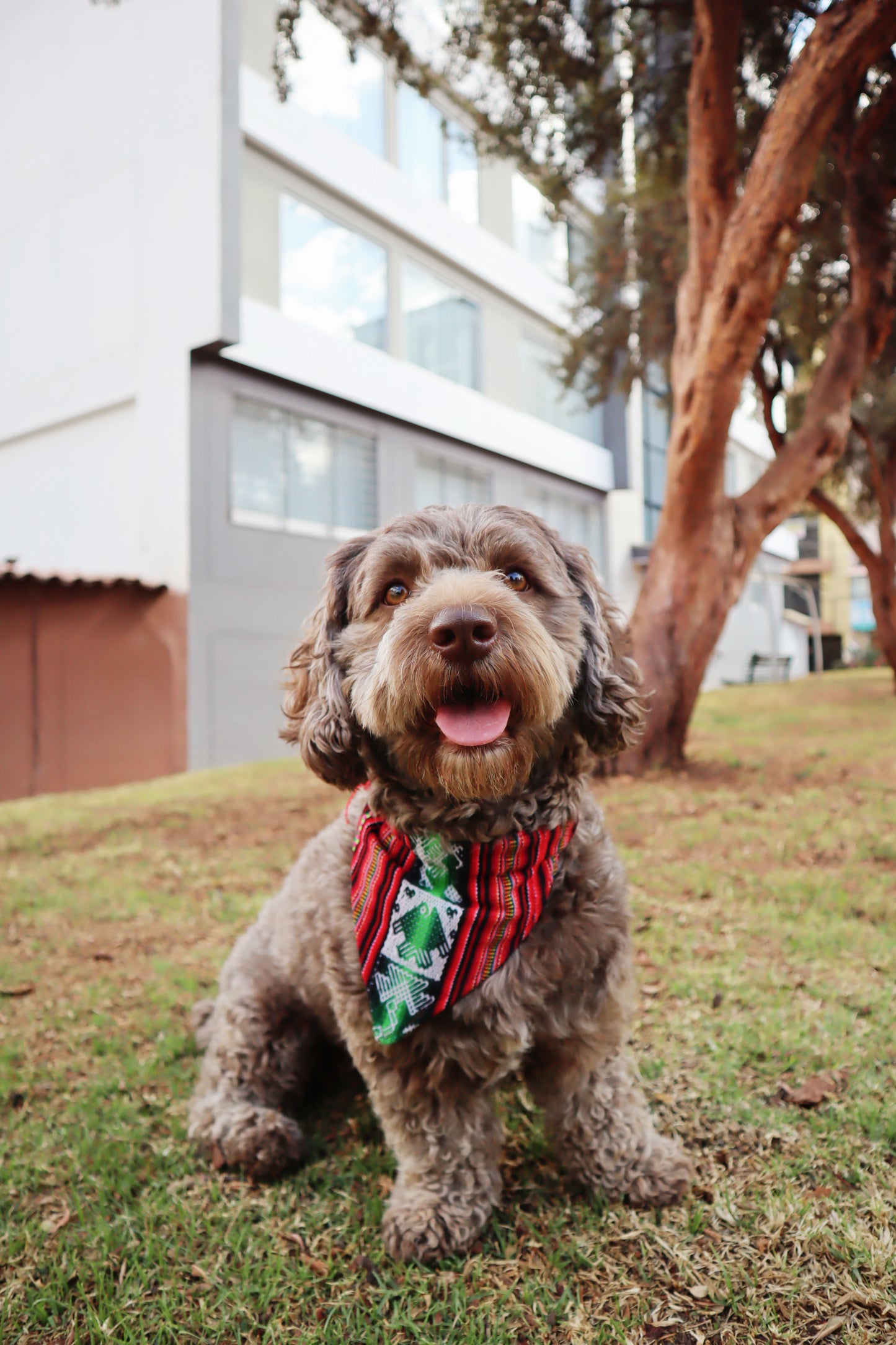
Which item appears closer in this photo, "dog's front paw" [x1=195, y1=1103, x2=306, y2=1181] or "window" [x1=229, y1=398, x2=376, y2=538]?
"dog's front paw" [x1=195, y1=1103, x2=306, y2=1181]

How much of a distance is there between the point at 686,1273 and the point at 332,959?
1092 millimetres

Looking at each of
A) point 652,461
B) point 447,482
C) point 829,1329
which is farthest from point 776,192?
point 652,461

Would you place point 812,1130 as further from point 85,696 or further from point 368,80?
point 368,80

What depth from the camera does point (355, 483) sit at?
43.6 feet

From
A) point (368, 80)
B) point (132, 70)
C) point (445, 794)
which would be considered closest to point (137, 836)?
point (445, 794)

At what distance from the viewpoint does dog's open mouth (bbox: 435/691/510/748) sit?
77.1 inches

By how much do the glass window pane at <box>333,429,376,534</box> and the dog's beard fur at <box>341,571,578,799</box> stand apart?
36.4 ft

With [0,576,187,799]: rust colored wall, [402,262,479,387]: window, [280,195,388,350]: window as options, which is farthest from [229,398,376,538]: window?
[402,262,479,387]: window

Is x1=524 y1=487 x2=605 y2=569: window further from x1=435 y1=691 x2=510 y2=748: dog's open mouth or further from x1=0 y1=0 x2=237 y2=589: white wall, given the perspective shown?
x1=435 y1=691 x2=510 y2=748: dog's open mouth

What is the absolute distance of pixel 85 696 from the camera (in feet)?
36.5

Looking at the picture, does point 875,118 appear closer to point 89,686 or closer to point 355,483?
point 355,483

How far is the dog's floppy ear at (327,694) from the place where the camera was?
2.25m

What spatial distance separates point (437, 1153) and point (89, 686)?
397 inches

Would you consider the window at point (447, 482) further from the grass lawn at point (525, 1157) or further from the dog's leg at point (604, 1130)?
the dog's leg at point (604, 1130)
